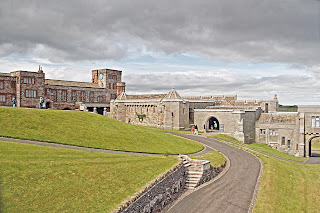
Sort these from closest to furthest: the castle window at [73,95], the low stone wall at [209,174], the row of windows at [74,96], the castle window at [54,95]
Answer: the low stone wall at [209,174] < the castle window at [54,95] < the row of windows at [74,96] < the castle window at [73,95]

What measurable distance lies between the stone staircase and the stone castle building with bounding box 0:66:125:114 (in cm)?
3348

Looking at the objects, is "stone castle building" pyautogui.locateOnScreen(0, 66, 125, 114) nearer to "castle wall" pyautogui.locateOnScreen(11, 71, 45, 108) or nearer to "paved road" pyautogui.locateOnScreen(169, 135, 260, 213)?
"castle wall" pyautogui.locateOnScreen(11, 71, 45, 108)

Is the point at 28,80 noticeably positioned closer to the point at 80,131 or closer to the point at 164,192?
the point at 80,131

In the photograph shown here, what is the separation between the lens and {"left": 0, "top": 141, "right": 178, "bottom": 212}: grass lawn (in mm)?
13133

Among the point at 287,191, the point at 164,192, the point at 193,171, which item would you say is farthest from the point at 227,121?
the point at 164,192

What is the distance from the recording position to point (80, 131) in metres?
28.2

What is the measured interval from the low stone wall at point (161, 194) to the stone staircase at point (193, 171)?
682 mm

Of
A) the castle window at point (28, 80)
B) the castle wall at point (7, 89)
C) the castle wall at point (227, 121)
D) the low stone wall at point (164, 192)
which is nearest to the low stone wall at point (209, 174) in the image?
the low stone wall at point (164, 192)

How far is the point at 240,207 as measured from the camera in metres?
21.2

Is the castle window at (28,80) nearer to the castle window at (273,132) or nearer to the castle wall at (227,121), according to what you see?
the castle wall at (227,121)

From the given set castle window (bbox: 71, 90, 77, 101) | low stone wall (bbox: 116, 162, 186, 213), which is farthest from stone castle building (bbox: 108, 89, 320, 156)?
low stone wall (bbox: 116, 162, 186, 213)

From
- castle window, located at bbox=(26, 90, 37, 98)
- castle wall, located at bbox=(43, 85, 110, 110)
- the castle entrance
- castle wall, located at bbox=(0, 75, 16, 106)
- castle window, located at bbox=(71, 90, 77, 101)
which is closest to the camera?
castle wall, located at bbox=(0, 75, 16, 106)

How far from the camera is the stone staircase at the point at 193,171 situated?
2508 cm

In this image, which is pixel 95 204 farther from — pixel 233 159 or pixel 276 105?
pixel 276 105
